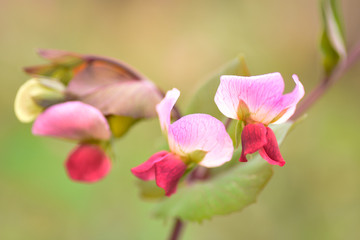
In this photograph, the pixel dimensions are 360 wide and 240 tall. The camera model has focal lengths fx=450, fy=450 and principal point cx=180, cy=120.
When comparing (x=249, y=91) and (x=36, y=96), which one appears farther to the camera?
(x=36, y=96)

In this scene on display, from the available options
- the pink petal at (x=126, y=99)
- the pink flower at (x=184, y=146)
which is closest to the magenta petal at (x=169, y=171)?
the pink flower at (x=184, y=146)

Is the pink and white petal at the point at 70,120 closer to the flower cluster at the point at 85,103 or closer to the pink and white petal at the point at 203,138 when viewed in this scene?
the flower cluster at the point at 85,103

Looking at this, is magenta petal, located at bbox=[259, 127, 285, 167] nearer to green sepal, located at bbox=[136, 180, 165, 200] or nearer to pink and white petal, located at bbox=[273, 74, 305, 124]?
pink and white petal, located at bbox=[273, 74, 305, 124]

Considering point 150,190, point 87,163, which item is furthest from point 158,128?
point 87,163

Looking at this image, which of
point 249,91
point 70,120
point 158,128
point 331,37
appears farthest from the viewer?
point 158,128

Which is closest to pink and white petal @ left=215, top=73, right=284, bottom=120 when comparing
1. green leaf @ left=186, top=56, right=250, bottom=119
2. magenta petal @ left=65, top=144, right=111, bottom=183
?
green leaf @ left=186, top=56, right=250, bottom=119

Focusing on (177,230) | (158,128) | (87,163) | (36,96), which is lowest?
(158,128)

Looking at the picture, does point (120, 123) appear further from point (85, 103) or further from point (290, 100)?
point (290, 100)

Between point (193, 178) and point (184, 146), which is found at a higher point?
point (184, 146)
